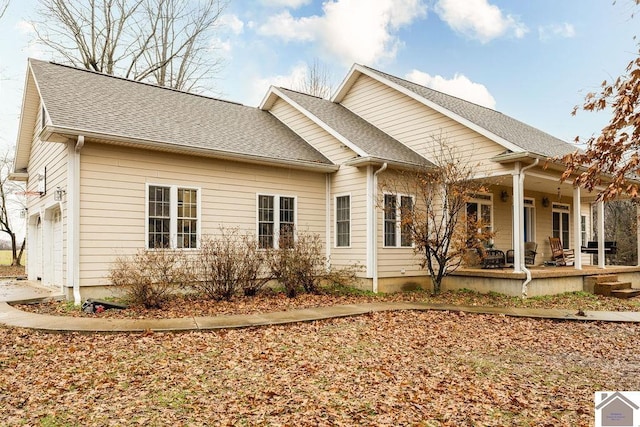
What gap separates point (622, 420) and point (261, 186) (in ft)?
31.4

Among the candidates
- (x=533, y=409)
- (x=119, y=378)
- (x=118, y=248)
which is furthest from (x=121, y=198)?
(x=533, y=409)

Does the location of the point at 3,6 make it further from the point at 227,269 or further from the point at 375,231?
the point at 375,231

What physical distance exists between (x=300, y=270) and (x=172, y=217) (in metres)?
3.34

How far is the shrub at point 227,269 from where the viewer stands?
10.2 metres

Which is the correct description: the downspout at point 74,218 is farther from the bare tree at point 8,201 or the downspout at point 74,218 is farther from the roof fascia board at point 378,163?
the bare tree at point 8,201

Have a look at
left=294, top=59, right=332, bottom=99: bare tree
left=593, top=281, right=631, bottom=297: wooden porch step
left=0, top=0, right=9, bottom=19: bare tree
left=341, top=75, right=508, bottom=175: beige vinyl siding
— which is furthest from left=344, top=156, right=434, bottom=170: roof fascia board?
left=294, top=59, right=332, bottom=99: bare tree

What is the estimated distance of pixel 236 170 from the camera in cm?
1184

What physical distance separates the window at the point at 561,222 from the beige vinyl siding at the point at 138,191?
37.5ft

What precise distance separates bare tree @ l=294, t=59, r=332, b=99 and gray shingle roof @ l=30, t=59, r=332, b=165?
55.2 feet

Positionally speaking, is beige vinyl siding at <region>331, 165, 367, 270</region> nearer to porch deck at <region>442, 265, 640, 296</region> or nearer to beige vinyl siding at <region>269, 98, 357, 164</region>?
beige vinyl siding at <region>269, 98, 357, 164</region>

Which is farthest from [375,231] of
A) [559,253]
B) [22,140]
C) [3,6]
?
[3,6]

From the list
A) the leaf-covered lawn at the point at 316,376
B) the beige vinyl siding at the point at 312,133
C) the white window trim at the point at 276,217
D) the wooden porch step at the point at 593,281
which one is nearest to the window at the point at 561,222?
the wooden porch step at the point at 593,281

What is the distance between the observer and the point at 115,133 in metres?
9.73

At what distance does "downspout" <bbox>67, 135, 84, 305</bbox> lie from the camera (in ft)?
30.4
